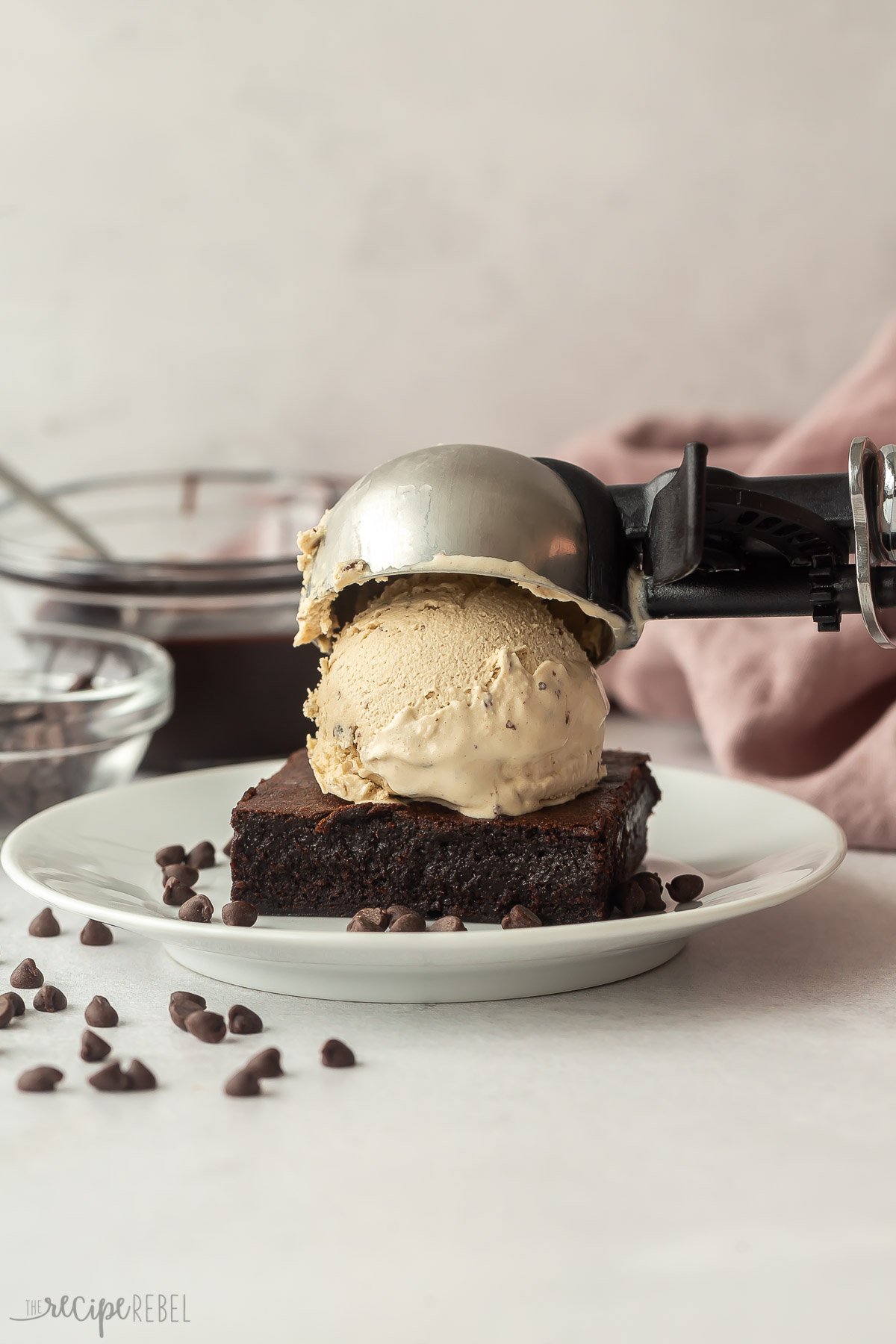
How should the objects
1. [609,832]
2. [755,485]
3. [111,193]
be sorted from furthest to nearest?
[111,193]
[609,832]
[755,485]

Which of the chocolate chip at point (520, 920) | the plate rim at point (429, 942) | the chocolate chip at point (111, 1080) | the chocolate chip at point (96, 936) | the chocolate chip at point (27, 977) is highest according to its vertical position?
the plate rim at point (429, 942)

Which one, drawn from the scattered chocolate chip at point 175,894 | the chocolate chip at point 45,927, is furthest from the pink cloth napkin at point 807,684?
the chocolate chip at point 45,927

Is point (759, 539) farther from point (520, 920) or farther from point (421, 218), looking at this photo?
point (421, 218)

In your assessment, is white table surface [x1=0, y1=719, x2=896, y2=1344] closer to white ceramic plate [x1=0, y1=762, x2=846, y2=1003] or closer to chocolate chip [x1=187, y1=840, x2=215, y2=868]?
white ceramic plate [x1=0, y1=762, x2=846, y2=1003]

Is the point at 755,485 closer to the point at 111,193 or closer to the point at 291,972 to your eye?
the point at 291,972

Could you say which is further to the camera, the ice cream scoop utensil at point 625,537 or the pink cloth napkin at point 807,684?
→ the pink cloth napkin at point 807,684

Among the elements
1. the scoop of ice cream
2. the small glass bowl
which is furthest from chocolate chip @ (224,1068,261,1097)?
the small glass bowl

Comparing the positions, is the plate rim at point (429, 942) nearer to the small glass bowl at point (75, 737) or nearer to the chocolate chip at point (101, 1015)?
the chocolate chip at point (101, 1015)

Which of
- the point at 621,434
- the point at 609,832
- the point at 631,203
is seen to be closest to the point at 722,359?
the point at 631,203
